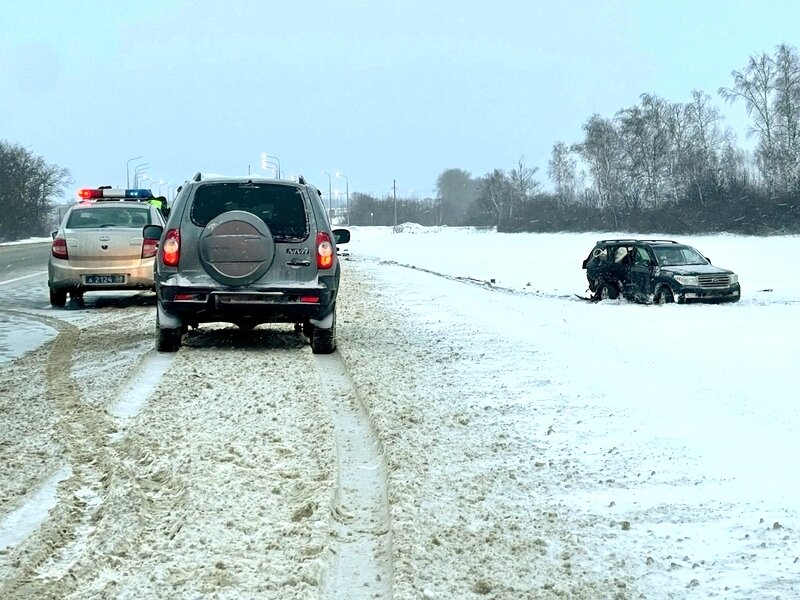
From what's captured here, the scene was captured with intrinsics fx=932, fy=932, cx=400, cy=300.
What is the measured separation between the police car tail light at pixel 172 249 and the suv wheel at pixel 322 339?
5.33ft

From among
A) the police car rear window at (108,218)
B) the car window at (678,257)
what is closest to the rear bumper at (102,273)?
the police car rear window at (108,218)

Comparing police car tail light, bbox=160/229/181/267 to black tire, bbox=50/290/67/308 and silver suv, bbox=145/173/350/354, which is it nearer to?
silver suv, bbox=145/173/350/354

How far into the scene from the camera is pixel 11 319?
1467cm

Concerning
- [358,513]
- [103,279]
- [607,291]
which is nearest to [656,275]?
[607,291]

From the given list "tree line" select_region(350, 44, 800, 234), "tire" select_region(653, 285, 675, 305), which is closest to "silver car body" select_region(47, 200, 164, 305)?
"tire" select_region(653, 285, 675, 305)

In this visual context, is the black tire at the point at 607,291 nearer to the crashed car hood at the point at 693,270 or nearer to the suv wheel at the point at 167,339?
the crashed car hood at the point at 693,270

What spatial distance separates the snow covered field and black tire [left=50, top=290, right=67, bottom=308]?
5471mm

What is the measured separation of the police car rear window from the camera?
53.4 ft

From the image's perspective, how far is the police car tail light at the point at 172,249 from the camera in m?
9.70

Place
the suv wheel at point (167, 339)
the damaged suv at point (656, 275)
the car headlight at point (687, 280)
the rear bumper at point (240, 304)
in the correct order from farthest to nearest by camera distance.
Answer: the damaged suv at point (656, 275) → the car headlight at point (687, 280) → the suv wheel at point (167, 339) → the rear bumper at point (240, 304)

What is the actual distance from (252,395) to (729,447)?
379 centimetres

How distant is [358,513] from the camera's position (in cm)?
481

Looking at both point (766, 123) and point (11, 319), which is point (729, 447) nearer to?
point (11, 319)

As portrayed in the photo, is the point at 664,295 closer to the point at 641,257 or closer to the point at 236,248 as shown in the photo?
the point at 641,257
